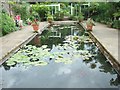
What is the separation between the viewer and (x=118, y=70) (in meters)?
7.36

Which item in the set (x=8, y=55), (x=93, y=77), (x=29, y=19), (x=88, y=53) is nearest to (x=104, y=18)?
(x=29, y=19)

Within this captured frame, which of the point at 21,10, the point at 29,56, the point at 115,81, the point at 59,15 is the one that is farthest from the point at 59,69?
the point at 59,15

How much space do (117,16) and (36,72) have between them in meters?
13.2

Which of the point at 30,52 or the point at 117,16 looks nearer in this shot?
the point at 30,52

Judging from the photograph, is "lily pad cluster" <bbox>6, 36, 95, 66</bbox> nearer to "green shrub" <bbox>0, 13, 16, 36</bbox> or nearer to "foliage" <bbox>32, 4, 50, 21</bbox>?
"green shrub" <bbox>0, 13, 16, 36</bbox>

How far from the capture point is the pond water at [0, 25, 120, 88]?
21.1 ft

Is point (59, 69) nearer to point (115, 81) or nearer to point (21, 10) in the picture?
point (115, 81)

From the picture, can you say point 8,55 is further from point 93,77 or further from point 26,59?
point 93,77

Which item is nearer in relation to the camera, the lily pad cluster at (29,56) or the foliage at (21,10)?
the lily pad cluster at (29,56)

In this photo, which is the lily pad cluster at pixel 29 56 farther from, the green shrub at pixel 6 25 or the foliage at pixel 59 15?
the foliage at pixel 59 15

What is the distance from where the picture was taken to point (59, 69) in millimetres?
7883

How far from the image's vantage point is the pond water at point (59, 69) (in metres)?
6.43

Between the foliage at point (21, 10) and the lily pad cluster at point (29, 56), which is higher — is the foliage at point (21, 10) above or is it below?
above

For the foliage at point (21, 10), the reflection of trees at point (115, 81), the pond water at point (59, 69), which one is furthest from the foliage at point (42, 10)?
the reflection of trees at point (115, 81)
